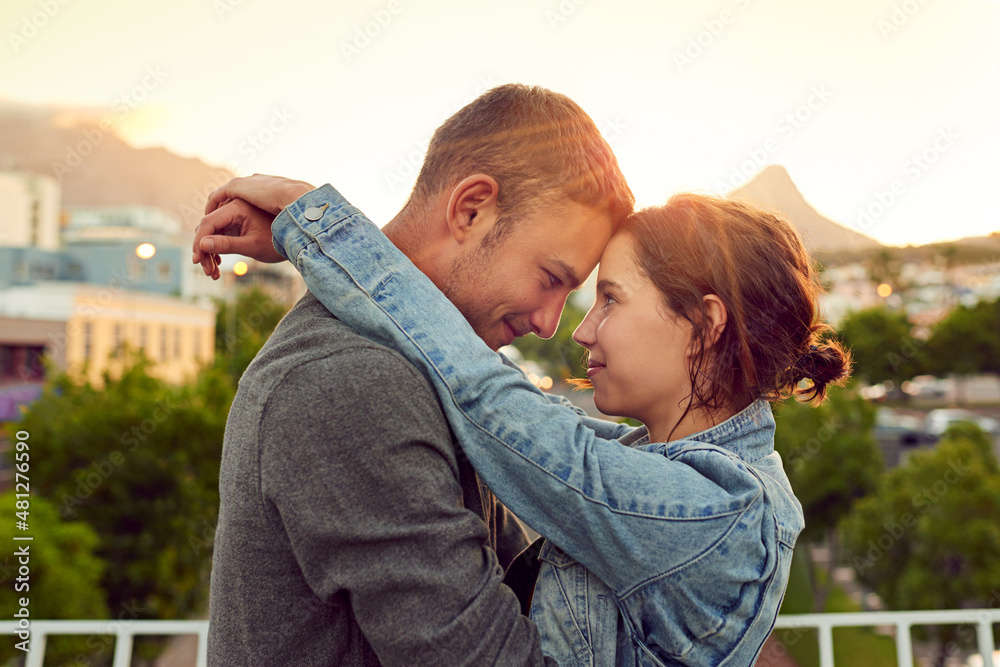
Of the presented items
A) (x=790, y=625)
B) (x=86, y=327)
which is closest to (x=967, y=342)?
(x=790, y=625)

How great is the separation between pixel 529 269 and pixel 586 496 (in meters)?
0.48

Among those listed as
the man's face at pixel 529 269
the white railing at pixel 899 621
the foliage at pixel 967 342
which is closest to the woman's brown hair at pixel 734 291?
the man's face at pixel 529 269

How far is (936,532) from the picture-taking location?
583 inches

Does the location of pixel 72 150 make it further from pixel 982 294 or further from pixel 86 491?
pixel 982 294

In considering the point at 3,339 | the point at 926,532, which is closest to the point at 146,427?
the point at 926,532

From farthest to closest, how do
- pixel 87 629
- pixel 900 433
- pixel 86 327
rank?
pixel 900 433, pixel 86 327, pixel 87 629

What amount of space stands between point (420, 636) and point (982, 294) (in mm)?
32467

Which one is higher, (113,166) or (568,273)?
(568,273)

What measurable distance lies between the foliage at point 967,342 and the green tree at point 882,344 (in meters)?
0.83

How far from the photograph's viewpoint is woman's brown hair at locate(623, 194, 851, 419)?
1259 mm

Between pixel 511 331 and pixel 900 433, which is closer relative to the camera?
pixel 511 331

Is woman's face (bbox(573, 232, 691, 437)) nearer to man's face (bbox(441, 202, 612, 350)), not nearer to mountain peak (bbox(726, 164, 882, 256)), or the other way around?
man's face (bbox(441, 202, 612, 350))

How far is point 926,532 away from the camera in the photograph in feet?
49.0

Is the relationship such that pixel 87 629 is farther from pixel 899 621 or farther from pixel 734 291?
pixel 899 621
